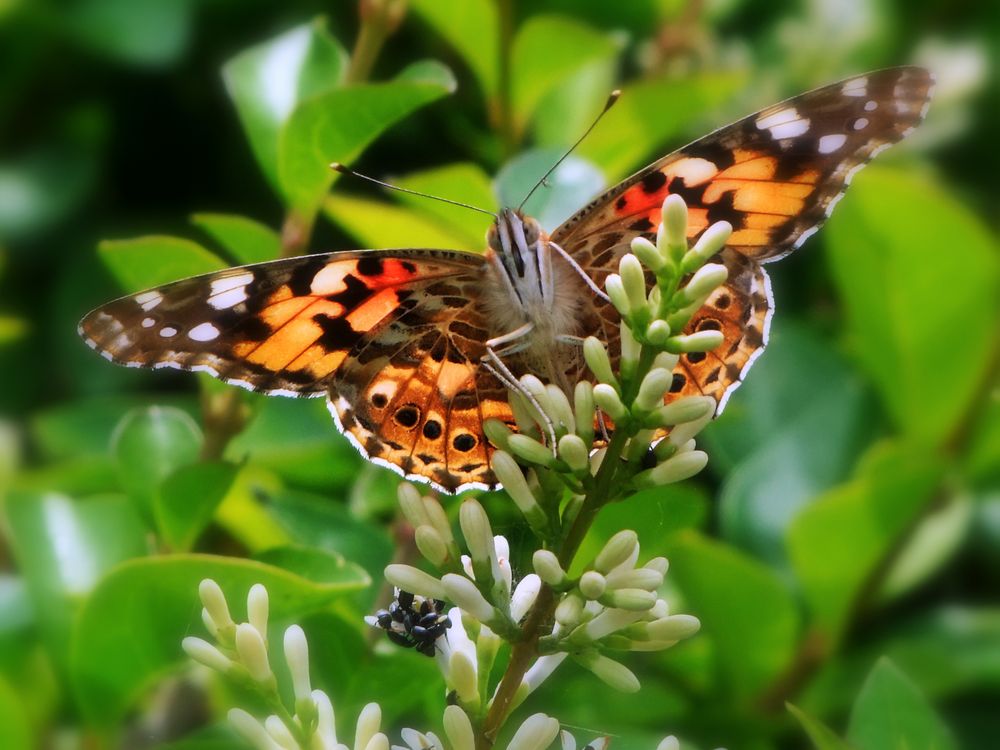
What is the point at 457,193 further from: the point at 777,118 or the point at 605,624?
the point at 605,624

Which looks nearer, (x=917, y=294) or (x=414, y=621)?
(x=414, y=621)

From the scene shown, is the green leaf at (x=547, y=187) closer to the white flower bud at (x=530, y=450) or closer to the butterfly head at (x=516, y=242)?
the butterfly head at (x=516, y=242)

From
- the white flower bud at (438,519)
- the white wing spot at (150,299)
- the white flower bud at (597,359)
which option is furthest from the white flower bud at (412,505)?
the white wing spot at (150,299)

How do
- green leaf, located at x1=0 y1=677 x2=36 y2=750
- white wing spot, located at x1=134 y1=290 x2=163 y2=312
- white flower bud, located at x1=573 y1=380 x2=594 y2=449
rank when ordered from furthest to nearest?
green leaf, located at x1=0 y1=677 x2=36 y2=750 < white wing spot, located at x1=134 y1=290 x2=163 y2=312 < white flower bud, located at x1=573 y1=380 x2=594 y2=449

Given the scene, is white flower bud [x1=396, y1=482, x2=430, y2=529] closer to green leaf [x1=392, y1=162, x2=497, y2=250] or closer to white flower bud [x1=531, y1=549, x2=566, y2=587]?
white flower bud [x1=531, y1=549, x2=566, y2=587]

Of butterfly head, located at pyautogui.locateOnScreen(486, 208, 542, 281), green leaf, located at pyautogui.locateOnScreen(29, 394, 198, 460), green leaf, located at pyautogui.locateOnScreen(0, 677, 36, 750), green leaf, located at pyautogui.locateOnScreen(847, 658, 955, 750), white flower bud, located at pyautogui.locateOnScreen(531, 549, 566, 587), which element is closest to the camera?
white flower bud, located at pyautogui.locateOnScreen(531, 549, 566, 587)

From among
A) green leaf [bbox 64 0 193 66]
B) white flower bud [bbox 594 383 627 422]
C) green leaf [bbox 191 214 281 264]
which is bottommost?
white flower bud [bbox 594 383 627 422]

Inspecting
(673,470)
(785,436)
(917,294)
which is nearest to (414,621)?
(673,470)

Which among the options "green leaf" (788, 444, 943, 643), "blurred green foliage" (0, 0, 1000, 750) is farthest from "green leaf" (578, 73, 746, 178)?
"green leaf" (788, 444, 943, 643)
